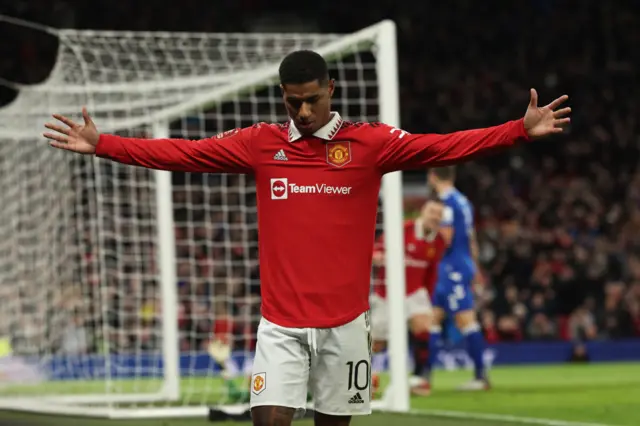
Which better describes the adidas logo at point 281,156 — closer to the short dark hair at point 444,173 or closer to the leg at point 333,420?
the leg at point 333,420

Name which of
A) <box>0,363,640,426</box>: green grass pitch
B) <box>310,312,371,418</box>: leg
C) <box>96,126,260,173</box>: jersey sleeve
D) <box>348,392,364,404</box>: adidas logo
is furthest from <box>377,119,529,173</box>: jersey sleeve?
<box>0,363,640,426</box>: green grass pitch

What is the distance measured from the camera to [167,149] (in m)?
4.80

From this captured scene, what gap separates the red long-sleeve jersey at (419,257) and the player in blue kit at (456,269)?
0.32 feet

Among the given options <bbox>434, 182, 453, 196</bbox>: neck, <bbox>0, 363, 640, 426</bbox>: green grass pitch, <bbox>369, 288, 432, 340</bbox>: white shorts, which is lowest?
<bbox>0, 363, 640, 426</bbox>: green grass pitch

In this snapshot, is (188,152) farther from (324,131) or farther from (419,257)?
(419,257)

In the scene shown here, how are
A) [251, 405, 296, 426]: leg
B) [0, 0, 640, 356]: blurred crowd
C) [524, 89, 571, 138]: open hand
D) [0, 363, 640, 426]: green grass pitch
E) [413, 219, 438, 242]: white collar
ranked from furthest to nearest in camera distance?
[0, 0, 640, 356]: blurred crowd → [413, 219, 438, 242]: white collar → [0, 363, 640, 426]: green grass pitch → [251, 405, 296, 426]: leg → [524, 89, 571, 138]: open hand

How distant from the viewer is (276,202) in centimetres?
474

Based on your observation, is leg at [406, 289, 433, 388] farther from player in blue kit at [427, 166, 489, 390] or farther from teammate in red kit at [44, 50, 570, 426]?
teammate in red kit at [44, 50, 570, 426]

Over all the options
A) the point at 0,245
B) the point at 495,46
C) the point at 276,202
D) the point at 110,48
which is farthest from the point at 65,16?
the point at 276,202

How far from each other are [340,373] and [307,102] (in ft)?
3.49

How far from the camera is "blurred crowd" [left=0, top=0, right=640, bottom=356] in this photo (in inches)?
728

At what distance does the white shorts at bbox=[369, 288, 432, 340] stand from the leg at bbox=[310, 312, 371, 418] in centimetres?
609

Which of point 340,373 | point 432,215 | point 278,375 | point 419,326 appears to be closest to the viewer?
A: point 278,375

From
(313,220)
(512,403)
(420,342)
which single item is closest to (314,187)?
(313,220)
